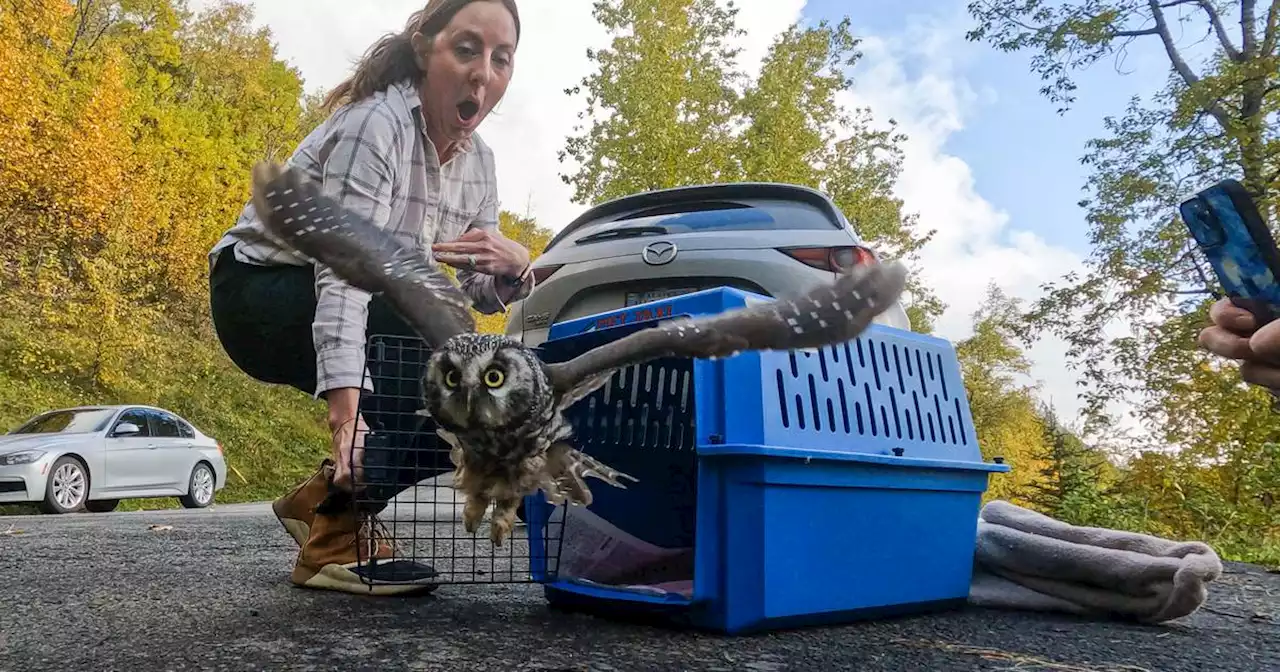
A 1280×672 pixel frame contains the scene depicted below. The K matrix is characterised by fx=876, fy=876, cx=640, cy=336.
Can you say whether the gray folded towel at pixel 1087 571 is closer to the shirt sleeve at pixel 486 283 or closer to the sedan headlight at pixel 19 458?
the shirt sleeve at pixel 486 283

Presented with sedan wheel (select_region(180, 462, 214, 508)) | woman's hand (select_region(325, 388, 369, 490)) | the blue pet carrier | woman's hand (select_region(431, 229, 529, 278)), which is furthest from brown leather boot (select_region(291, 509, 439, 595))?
sedan wheel (select_region(180, 462, 214, 508))

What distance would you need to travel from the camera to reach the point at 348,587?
2.82 meters

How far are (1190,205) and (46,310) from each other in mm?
18845

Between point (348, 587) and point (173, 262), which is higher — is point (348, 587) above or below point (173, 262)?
below

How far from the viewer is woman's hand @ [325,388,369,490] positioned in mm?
2527

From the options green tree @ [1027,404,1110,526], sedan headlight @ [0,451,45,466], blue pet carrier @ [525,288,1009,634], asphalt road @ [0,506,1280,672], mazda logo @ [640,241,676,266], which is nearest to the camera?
asphalt road @ [0,506,1280,672]

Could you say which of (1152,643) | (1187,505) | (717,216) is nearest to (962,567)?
(1152,643)

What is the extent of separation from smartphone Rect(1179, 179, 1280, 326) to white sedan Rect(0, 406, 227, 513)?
1124cm

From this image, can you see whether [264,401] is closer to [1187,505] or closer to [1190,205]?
[1187,505]

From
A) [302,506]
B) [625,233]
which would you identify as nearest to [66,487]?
[302,506]

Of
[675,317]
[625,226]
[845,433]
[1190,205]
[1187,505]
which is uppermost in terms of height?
[625,226]

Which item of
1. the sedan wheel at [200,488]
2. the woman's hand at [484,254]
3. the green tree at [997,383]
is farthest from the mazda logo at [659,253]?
the green tree at [997,383]

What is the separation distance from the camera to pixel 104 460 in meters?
10.9

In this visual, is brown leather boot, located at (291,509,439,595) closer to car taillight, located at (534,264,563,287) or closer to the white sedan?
car taillight, located at (534,264,563,287)
